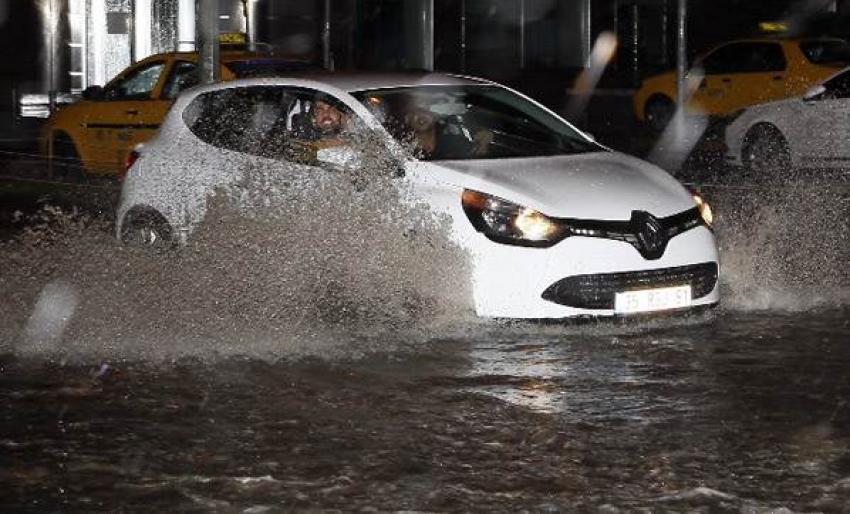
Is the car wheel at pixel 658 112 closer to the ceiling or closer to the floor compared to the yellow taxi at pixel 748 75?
closer to the floor

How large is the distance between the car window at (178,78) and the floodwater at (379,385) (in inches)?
307

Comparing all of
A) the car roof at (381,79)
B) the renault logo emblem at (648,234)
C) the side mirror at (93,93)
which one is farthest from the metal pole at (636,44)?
the renault logo emblem at (648,234)

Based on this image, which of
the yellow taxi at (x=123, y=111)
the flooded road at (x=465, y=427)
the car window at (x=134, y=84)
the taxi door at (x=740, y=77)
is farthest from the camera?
the taxi door at (x=740, y=77)

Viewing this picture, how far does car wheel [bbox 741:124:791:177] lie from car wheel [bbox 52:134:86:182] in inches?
297

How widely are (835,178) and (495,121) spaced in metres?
7.49

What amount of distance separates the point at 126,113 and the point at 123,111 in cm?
8

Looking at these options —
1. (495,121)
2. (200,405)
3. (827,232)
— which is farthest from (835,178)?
(200,405)

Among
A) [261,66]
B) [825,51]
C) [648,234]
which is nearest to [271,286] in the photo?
[648,234]

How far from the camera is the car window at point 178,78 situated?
1889 cm

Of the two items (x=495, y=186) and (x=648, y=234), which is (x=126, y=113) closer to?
(x=495, y=186)

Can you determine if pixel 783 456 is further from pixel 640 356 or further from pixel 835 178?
pixel 835 178

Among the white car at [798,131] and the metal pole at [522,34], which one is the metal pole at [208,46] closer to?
the white car at [798,131]

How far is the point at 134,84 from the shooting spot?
1962 centimetres

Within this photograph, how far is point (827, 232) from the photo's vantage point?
12898 mm
